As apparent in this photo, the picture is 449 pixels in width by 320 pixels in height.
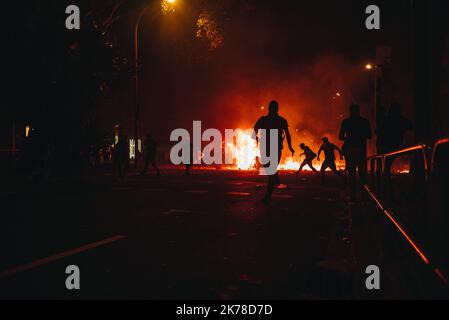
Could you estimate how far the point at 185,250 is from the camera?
6203 mm

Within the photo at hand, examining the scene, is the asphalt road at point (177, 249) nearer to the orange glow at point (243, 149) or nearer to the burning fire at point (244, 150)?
the burning fire at point (244, 150)

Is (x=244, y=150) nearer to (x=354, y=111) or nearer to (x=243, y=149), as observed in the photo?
(x=243, y=149)

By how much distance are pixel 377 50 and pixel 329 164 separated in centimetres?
551

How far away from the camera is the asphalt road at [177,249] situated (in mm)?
4477

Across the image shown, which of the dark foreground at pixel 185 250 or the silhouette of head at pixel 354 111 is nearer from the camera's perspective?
the dark foreground at pixel 185 250

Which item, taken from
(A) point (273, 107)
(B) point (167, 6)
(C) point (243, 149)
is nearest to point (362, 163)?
(A) point (273, 107)

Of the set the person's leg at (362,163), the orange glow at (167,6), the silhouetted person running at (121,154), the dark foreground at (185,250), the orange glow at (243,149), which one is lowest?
the dark foreground at (185,250)

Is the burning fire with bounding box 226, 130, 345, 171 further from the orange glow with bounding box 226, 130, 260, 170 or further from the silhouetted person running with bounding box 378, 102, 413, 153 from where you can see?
the silhouetted person running with bounding box 378, 102, 413, 153

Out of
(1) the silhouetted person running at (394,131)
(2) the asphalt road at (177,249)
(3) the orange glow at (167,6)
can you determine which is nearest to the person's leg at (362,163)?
(1) the silhouetted person running at (394,131)

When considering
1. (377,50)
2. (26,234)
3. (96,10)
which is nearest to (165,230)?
(26,234)

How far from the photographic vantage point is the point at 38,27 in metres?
17.3

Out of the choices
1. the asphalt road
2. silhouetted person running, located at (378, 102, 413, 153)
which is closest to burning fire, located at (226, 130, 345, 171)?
silhouetted person running, located at (378, 102, 413, 153)

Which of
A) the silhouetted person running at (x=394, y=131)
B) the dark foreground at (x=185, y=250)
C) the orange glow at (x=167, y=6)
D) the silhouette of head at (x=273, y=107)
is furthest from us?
the orange glow at (x=167, y=6)
